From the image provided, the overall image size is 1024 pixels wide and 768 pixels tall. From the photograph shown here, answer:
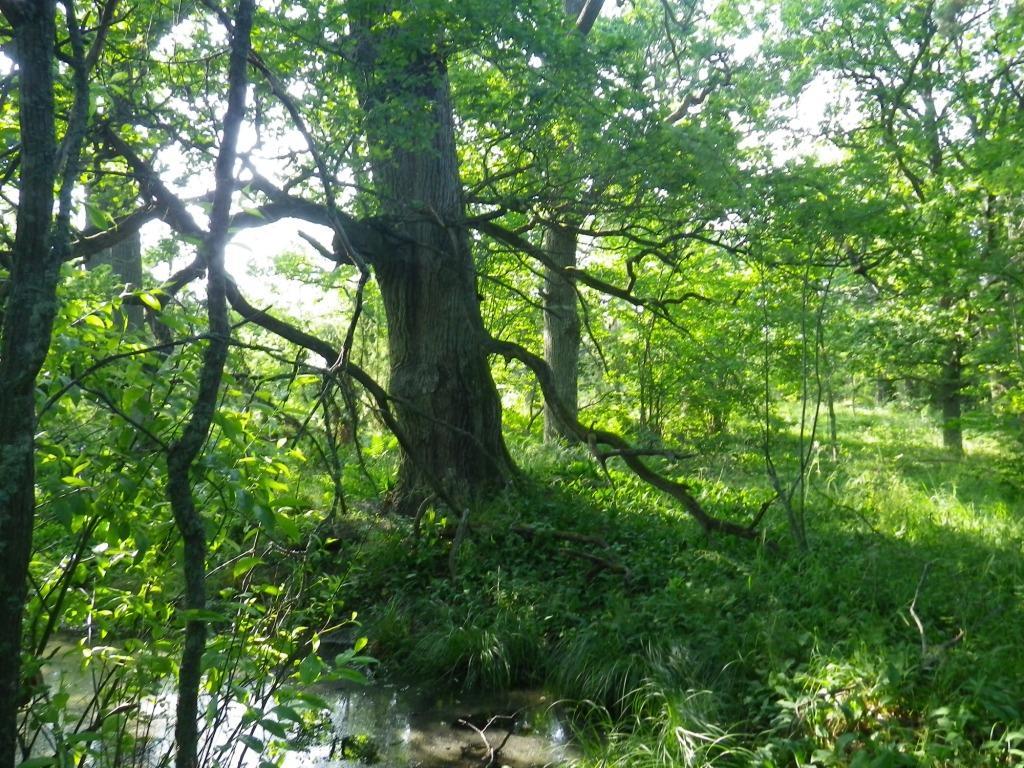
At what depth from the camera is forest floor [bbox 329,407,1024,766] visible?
16.3ft

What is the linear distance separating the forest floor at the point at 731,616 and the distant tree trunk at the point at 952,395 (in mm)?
3289

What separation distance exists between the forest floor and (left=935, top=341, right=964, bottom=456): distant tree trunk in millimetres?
3289

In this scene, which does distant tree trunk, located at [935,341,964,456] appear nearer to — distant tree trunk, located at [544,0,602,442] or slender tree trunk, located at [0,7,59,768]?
distant tree trunk, located at [544,0,602,442]

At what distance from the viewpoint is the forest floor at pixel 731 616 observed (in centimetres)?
495

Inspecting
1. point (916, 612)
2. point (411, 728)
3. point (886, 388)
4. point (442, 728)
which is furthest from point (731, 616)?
point (886, 388)

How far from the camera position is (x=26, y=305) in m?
2.66

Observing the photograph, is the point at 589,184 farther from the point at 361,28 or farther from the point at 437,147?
the point at 361,28

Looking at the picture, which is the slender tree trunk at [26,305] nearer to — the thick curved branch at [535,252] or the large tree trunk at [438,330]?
the large tree trunk at [438,330]

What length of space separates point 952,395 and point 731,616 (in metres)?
8.96

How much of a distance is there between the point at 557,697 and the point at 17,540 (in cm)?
438

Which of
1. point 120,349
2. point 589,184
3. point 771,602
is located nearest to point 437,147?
point 589,184

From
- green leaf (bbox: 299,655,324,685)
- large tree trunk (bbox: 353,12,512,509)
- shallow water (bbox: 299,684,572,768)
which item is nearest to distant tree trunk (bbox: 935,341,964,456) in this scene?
large tree trunk (bbox: 353,12,512,509)

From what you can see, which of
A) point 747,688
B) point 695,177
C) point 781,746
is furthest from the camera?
point 695,177

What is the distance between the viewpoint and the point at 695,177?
7574mm
